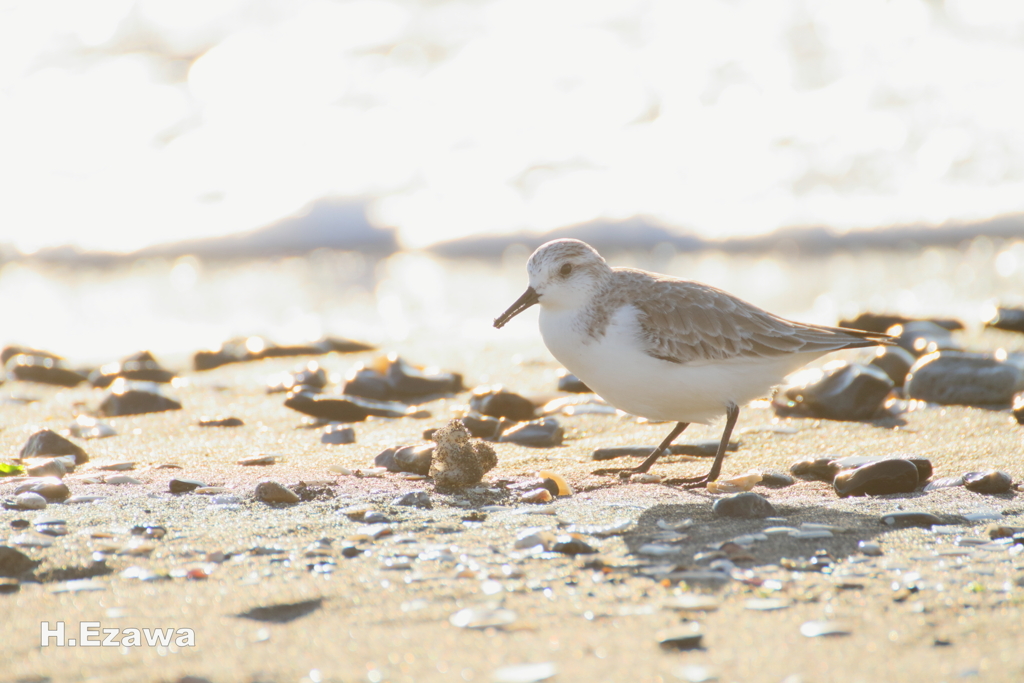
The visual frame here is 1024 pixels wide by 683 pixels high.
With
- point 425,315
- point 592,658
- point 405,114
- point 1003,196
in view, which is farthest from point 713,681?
point 405,114

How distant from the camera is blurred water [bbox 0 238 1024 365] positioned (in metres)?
8.31

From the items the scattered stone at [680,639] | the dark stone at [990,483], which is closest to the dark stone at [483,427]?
the dark stone at [990,483]

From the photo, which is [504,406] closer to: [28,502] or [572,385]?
[572,385]

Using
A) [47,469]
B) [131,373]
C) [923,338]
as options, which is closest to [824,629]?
[47,469]

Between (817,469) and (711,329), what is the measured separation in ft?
2.35

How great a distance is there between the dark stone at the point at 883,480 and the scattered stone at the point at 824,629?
4.25 ft

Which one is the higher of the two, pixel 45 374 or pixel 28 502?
pixel 45 374

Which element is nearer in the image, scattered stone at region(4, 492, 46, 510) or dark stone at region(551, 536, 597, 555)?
dark stone at region(551, 536, 597, 555)

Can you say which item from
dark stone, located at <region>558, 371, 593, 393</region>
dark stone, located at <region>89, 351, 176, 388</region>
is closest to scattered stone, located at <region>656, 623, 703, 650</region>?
dark stone, located at <region>558, 371, 593, 393</region>

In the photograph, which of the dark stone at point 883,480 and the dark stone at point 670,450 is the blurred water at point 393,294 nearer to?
the dark stone at point 670,450

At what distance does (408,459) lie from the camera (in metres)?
3.90

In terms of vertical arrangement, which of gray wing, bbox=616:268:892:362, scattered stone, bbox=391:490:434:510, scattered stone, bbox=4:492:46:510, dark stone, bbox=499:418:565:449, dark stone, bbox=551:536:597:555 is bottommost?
dark stone, bbox=551:536:597:555

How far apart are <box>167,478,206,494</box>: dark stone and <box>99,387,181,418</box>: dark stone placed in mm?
1807

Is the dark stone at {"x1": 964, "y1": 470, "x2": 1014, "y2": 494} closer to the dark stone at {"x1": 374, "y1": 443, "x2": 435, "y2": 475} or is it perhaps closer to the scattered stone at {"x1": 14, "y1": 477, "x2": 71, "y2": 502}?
the dark stone at {"x1": 374, "y1": 443, "x2": 435, "y2": 475}
